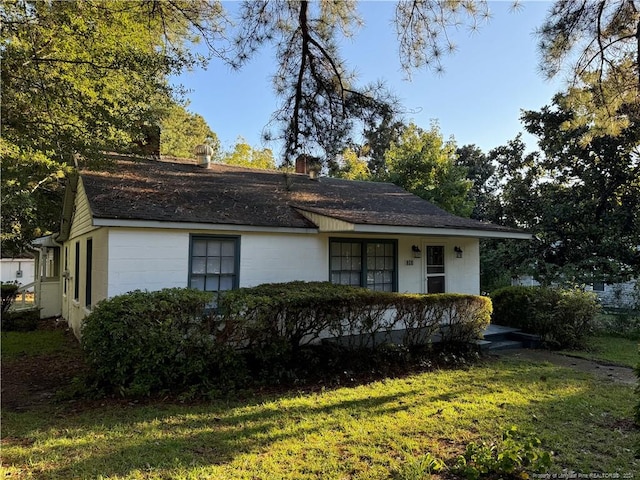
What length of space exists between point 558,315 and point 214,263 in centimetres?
795

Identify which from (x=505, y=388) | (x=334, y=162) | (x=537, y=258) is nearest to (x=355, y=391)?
(x=505, y=388)

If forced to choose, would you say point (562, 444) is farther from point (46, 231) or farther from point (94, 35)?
point (46, 231)

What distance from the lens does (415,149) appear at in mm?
20062

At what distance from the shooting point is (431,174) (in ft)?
64.1

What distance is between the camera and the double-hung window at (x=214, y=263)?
7890 millimetres

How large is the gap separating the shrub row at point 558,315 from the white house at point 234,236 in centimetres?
142

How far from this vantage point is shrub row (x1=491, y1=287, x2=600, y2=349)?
9492 millimetres

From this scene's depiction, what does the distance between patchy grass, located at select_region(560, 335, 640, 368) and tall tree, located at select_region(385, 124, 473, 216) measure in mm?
9504

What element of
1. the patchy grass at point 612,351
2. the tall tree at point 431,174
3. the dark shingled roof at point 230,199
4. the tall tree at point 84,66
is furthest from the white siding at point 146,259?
the tall tree at point 431,174

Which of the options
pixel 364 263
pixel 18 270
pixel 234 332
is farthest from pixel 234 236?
pixel 18 270

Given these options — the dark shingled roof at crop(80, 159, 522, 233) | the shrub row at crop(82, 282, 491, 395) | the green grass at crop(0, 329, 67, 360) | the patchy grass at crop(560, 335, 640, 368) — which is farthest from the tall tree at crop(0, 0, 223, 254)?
the patchy grass at crop(560, 335, 640, 368)

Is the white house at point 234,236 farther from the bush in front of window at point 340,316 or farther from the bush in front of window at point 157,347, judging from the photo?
the bush in front of window at point 157,347

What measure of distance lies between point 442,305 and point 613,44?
4.86 meters

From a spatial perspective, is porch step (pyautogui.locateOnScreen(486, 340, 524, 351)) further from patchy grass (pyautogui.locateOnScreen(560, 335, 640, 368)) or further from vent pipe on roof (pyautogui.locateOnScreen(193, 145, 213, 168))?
vent pipe on roof (pyautogui.locateOnScreen(193, 145, 213, 168))
